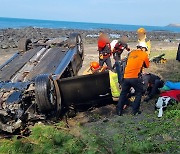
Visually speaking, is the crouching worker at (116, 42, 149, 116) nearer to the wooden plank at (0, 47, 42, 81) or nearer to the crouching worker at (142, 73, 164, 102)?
the crouching worker at (142, 73, 164, 102)

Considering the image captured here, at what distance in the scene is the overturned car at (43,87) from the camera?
5.88 m

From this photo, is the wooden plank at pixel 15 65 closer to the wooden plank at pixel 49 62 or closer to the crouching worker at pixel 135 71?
the wooden plank at pixel 49 62

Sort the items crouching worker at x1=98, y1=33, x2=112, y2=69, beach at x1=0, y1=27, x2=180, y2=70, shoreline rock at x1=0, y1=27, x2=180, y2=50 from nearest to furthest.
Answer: crouching worker at x1=98, y1=33, x2=112, y2=69 < beach at x1=0, y1=27, x2=180, y2=70 < shoreline rock at x1=0, y1=27, x2=180, y2=50

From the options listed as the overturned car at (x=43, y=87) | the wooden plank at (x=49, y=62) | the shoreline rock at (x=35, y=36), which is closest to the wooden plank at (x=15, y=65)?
the overturned car at (x=43, y=87)

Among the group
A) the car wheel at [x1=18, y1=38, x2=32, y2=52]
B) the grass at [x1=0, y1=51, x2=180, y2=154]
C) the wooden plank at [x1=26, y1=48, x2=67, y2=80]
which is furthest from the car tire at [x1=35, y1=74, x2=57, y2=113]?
the car wheel at [x1=18, y1=38, x2=32, y2=52]

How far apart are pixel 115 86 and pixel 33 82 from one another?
5.52 feet

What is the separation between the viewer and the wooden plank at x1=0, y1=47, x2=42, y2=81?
724cm

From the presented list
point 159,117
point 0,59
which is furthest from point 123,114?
point 0,59

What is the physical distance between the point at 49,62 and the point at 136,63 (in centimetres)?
221

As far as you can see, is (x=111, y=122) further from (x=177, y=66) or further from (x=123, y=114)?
(x=177, y=66)

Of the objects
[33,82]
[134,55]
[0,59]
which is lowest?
[0,59]

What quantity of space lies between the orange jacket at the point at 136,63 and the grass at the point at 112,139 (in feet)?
2.93

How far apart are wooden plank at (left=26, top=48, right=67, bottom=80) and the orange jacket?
1639 millimetres

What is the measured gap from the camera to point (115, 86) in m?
7.04
